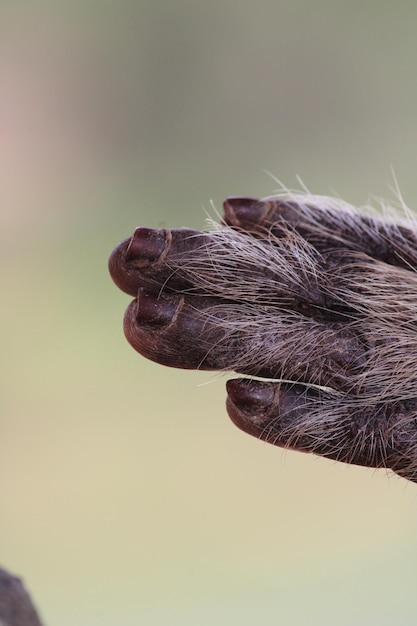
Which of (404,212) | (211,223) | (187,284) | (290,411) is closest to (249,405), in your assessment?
(290,411)

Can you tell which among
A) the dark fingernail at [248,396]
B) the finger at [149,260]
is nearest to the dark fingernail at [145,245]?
the finger at [149,260]

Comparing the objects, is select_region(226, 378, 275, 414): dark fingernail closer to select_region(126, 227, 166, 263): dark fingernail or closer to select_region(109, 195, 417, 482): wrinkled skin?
select_region(109, 195, 417, 482): wrinkled skin

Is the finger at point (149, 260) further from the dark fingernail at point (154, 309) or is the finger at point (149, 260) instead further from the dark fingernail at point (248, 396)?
the dark fingernail at point (248, 396)

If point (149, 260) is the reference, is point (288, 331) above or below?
below

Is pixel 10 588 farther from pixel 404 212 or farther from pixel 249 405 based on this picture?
pixel 404 212

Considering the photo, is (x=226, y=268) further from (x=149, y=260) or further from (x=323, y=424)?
(x=323, y=424)

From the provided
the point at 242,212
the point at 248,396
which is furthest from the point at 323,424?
the point at 242,212

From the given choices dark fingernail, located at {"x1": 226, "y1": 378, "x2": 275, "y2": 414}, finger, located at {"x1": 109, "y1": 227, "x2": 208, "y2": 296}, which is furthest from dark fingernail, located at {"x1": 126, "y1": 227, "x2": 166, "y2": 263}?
dark fingernail, located at {"x1": 226, "y1": 378, "x2": 275, "y2": 414}
